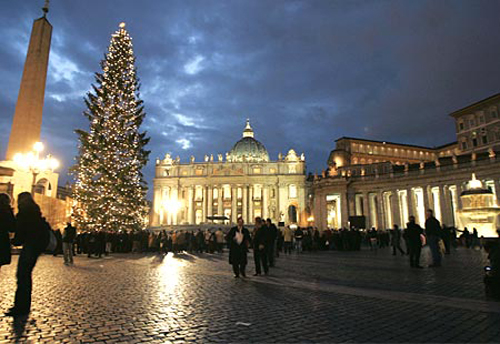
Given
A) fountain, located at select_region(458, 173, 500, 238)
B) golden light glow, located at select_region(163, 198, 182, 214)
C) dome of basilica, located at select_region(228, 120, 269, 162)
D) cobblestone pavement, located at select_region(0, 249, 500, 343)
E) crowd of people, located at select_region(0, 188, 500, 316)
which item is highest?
dome of basilica, located at select_region(228, 120, 269, 162)

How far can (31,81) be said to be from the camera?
22219mm

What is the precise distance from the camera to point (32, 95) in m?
22.2

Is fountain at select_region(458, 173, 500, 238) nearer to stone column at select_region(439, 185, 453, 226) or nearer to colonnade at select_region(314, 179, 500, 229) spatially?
colonnade at select_region(314, 179, 500, 229)

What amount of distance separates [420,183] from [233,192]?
50.1 metres

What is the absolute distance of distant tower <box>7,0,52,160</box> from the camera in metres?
21.9

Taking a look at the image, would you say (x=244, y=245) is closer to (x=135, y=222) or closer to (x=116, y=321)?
(x=116, y=321)

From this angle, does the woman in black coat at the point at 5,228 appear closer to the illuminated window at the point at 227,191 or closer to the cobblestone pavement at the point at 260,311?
the cobblestone pavement at the point at 260,311

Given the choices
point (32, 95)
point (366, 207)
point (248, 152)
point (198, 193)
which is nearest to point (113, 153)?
point (32, 95)

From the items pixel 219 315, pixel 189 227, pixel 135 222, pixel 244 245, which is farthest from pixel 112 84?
pixel 189 227

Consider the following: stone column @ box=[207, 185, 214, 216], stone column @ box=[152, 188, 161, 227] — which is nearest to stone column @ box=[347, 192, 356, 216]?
stone column @ box=[207, 185, 214, 216]

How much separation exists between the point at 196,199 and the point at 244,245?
8058 cm

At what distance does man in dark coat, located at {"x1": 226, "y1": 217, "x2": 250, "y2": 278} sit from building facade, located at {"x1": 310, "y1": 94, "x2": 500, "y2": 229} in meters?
24.9

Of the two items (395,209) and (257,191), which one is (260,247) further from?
(257,191)

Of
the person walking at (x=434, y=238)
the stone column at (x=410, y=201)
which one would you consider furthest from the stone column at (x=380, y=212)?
the person walking at (x=434, y=238)
